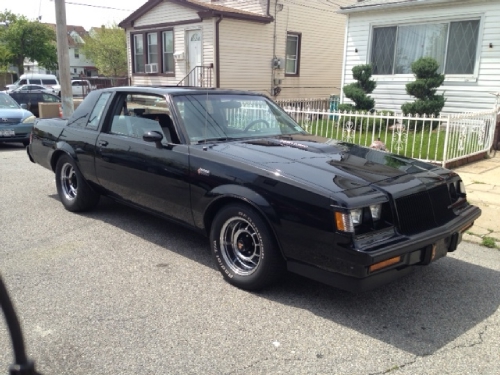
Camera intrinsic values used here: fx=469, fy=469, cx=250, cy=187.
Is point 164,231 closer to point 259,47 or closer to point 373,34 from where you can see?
point 373,34

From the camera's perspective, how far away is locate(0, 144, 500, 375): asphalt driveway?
2.90 metres

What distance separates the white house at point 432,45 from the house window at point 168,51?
7.89 meters

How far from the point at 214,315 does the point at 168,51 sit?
17.7 metres

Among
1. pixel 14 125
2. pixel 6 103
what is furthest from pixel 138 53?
pixel 14 125

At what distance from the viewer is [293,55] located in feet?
67.2

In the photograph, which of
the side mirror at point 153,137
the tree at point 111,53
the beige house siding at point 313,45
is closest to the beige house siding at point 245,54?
Result: the beige house siding at point 313,45

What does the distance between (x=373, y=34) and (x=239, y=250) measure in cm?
1197

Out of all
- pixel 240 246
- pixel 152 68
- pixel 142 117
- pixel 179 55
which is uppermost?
pixel 179 55

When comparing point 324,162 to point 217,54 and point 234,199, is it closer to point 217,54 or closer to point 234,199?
point 234,199

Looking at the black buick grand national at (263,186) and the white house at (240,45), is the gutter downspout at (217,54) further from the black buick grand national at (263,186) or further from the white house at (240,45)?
the black buick grand national at (263,186)

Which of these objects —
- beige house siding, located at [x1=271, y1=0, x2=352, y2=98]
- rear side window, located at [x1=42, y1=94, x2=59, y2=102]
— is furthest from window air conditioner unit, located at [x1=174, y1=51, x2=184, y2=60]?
rear side window, located at [x1=42, y1=94, x2=59, y2=102]

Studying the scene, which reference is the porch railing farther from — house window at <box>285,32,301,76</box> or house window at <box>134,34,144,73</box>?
house window at <box>285,32,301,76</box>

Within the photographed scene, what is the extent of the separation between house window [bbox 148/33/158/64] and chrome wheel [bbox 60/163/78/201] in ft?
49.7

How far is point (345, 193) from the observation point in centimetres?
327
